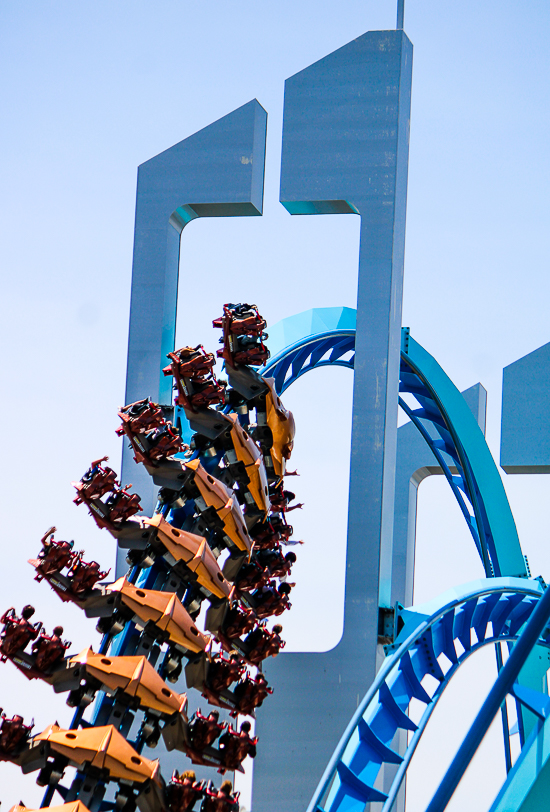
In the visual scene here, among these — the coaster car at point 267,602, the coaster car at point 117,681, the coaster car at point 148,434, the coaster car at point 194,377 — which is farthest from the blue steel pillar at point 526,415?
the coaster car at point 117,681

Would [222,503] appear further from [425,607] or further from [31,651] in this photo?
[425,607]

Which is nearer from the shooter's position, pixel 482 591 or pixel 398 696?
pixel 398 696

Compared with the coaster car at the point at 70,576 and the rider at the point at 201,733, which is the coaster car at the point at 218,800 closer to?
the rider at the point at 201,733

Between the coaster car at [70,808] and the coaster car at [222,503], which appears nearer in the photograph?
the coaster car at [70,808]

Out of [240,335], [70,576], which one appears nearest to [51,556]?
[70,576]

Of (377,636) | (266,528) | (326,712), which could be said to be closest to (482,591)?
(377,636)

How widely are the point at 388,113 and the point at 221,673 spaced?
5.03 meters

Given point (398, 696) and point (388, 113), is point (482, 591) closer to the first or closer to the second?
point (398, 696)

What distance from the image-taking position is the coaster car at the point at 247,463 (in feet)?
21.5

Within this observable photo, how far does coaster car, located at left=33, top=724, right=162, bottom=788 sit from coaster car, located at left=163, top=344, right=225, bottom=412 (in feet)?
6.58

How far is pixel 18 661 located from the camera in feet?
17.4

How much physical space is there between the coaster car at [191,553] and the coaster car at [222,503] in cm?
26

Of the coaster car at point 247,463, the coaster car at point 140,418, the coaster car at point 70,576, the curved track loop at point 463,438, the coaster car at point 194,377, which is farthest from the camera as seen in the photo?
the curved track loop at point 463,438

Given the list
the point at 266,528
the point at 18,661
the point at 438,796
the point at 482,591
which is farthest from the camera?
the point at 482,591
